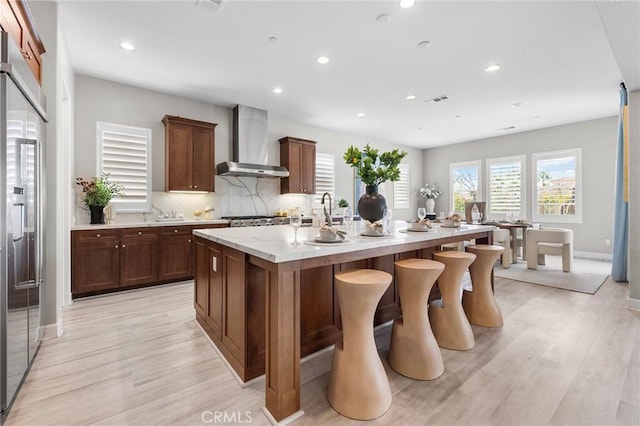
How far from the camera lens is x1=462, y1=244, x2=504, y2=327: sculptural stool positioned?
2666mm

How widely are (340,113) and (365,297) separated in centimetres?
482

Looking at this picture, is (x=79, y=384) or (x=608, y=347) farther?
(x=608, y=347)

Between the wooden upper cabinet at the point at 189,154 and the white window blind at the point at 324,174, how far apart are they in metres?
2.60

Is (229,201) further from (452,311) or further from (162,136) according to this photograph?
(452,311)

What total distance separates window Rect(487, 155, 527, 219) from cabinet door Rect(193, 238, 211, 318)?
7415mm

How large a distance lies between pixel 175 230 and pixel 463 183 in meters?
7.71

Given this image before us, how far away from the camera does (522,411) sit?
5.11 ft

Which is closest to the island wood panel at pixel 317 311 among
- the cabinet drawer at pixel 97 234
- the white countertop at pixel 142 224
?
the white countertop at pixel 142 224

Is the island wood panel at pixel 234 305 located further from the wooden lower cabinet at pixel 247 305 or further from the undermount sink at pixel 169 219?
the undermount sink at pixel 169 219

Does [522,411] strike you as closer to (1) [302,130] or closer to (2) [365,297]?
(2) [365,297]

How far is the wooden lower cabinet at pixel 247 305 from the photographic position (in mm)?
1823

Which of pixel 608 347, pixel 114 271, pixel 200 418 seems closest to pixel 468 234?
pixel 608 347

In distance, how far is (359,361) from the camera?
159cm

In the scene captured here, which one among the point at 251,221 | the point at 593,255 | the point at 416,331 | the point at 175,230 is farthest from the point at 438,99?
the point at 593,255
